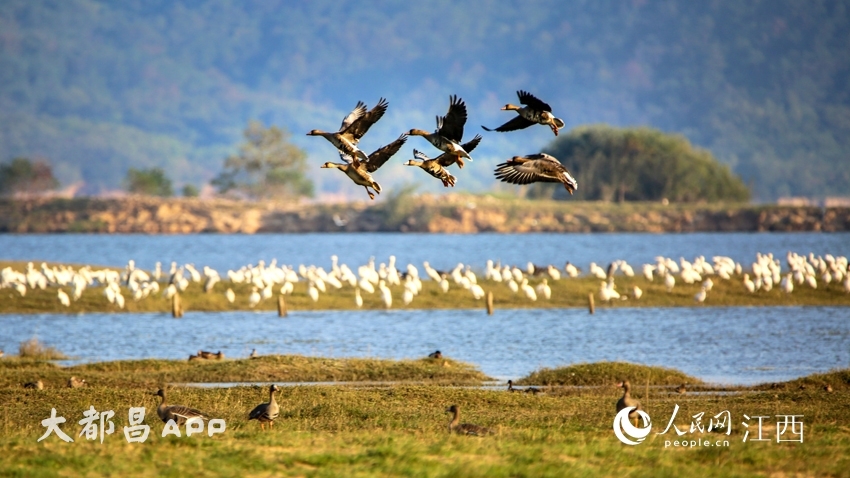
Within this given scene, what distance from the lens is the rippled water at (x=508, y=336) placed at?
26234 millimetres

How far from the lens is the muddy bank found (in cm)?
11238

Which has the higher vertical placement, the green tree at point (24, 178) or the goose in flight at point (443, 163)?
the green tree at point (24, 178)

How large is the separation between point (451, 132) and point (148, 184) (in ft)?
427

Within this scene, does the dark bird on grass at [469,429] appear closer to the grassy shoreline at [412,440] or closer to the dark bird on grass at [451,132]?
the grassy shoreline at [412,440]

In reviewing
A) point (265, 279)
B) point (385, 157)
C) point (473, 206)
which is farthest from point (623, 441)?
point (473, 206)

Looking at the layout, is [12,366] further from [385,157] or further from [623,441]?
[623,441]

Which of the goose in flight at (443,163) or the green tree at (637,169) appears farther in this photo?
the green tree at (637,169)

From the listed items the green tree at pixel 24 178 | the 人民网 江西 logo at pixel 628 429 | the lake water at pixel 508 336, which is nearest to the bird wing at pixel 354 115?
the 人民网 江西 logo at pixel 628 429

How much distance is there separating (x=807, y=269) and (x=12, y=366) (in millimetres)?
28160

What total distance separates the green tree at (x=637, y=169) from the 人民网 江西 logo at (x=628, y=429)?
330ft

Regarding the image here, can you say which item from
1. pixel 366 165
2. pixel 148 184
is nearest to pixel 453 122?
pixel 366 165

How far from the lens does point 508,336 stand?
100 ft

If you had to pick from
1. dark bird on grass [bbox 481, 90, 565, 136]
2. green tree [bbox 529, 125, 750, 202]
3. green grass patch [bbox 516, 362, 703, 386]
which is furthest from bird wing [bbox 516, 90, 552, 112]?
green tree [bbox 529, 125, 750, 202]

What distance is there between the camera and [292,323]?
33469mm
